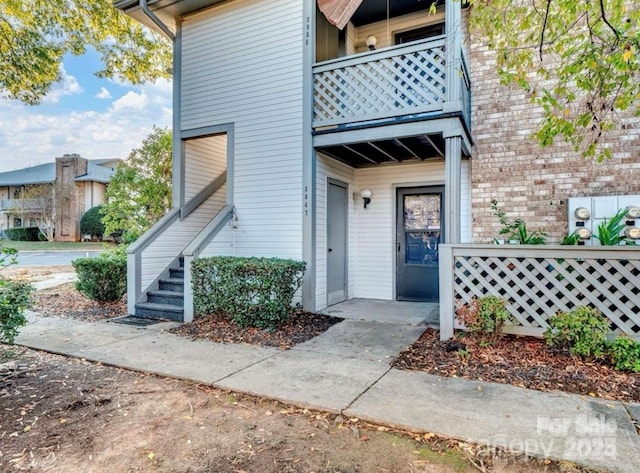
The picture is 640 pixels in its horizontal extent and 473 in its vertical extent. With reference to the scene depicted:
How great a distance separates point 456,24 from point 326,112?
2258 mm

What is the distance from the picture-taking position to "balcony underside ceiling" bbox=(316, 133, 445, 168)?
6.20 metres

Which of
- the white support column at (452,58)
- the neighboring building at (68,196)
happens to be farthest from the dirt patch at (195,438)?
the neighboring building at (68,196)

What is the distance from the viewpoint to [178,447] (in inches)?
100

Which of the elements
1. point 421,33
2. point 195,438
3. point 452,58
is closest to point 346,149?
point 452,58

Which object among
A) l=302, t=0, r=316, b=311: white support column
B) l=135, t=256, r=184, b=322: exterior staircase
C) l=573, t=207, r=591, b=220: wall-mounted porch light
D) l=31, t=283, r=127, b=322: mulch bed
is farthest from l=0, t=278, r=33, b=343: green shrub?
l=573, t=207, r=591, b=220: wall-mounted porch light

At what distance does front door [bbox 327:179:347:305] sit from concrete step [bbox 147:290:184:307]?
2.57 metres

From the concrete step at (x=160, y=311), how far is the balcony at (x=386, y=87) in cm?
377

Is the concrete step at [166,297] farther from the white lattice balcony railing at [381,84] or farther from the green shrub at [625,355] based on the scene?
the green shrub at [625,355]

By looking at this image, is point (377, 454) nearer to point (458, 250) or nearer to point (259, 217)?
point (458, 250)

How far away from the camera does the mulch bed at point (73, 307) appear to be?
6617mm

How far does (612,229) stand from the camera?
5.41 m

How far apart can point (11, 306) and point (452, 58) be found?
5.98 m

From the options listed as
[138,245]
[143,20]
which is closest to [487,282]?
[138,245]

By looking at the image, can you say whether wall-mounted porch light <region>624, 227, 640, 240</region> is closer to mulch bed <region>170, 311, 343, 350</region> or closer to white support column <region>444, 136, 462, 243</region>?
white support column <region>444, 136, 462, 243</region>
